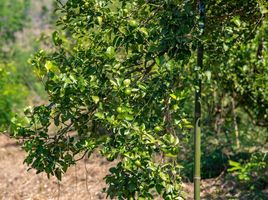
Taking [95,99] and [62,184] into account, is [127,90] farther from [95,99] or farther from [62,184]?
[62,184]

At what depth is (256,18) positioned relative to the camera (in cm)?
354

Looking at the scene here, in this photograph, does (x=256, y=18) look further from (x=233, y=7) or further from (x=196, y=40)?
(x=196, y=40)

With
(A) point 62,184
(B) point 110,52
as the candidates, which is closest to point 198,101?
(B) point 110,52

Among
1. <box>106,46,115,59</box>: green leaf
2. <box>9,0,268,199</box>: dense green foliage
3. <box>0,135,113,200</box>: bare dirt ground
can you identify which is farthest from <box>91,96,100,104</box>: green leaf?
<box>0,135,113,200</box>: bare dirt ground

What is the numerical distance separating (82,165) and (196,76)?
551 centimetres

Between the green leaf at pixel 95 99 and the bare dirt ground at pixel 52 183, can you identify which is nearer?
the green leaf at pixel 95 99

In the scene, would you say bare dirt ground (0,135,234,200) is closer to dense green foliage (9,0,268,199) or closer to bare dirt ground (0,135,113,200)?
bare dirt ground (0,135,113,200)

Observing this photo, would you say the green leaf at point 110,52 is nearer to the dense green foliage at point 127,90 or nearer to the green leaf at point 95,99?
the dense green foliage at point 127,90

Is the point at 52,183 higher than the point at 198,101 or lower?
higher

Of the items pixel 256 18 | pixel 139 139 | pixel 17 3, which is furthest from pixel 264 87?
pixel 17 3

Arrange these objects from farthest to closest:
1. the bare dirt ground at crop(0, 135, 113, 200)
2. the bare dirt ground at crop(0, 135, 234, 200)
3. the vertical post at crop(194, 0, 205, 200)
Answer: the bare dirt ground at crop(0, 135, 113, 200)
the bare dirt ground at crop(0, 135, 234, 200)
the vertical post at crop(194, 0, 205, 200)

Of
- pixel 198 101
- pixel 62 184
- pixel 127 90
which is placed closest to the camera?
pixel 127 90

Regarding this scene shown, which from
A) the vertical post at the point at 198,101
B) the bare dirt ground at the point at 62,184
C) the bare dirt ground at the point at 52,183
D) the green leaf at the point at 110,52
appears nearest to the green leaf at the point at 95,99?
the green leaf at the point at 110,52

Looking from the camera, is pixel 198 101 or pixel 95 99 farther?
pixel 198 101
